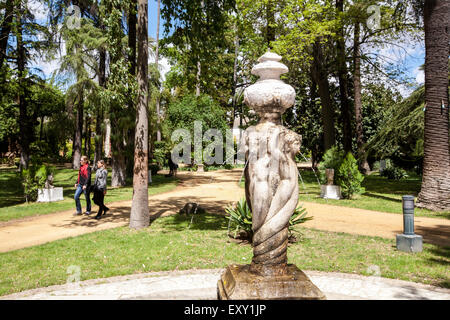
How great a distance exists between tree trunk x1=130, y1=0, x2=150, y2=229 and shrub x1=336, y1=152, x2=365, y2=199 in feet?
31.2

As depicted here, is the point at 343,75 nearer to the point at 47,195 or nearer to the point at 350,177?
the point at 350,177

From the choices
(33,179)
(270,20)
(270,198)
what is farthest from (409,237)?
(270,20)

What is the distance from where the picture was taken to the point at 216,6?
11.0 m

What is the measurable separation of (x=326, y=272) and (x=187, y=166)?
32843 mm

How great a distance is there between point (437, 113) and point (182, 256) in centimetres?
1123

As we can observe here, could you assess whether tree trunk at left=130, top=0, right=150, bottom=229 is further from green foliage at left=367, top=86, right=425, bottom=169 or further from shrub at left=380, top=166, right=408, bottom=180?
shrub at left=380, top=166, right=408, bottom=180

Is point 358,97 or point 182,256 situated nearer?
point 182,256

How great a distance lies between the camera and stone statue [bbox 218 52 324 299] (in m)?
3.77

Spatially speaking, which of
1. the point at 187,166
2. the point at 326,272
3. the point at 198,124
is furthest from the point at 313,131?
the point at 326,272

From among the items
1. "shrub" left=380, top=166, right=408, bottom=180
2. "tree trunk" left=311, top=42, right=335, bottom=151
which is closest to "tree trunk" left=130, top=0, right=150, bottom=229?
"tree trunk" left=311, top=42, right=335, bottom=151

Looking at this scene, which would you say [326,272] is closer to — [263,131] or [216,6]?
[263,131]

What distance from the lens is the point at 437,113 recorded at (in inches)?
520

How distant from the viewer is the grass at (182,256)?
6348 millimetres

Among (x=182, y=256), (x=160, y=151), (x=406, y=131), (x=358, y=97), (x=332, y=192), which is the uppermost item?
(x=358, y=97)
